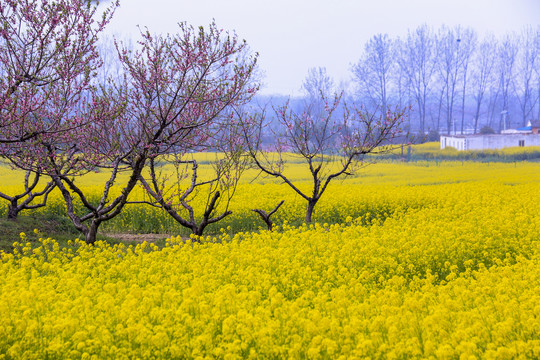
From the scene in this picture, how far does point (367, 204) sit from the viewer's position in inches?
684

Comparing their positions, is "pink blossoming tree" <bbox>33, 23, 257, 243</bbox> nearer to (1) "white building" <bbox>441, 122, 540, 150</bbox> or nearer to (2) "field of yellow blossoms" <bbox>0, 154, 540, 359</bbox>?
(2) "field of yellow blossoms" <bbox>0, 154, 540, 359</bbox>

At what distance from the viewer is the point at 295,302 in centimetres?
584

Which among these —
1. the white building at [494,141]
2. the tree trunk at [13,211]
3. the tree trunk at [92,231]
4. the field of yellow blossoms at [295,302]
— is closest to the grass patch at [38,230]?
the tree trunk at [13,211]

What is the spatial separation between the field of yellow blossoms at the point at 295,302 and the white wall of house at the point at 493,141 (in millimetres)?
42473

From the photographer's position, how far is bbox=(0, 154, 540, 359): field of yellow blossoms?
192 inches

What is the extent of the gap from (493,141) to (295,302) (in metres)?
52.1

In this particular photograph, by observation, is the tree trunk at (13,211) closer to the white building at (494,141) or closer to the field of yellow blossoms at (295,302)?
the field of yellow blossoms at (295,302)

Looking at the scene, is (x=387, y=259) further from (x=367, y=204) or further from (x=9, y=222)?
(x=9, y=222)

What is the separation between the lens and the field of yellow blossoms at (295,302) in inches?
192

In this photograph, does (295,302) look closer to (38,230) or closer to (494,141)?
(38,230)

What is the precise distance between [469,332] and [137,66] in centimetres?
839

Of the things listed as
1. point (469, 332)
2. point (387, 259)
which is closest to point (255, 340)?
point (469, 332)

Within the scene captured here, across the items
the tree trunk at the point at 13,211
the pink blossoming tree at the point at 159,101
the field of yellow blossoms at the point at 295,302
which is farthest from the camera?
the tree trunk at the point at 13,211

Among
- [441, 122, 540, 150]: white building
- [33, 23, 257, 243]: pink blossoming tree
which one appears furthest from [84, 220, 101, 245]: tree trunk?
[441, 122, 540, 150]: white building
